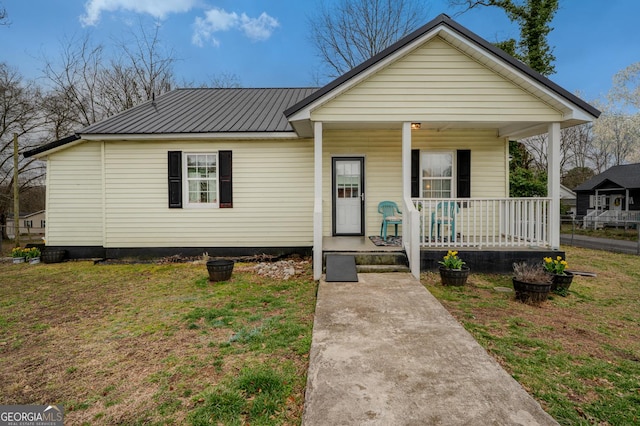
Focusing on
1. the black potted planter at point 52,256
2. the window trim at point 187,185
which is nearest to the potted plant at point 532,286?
the window trim at point 187,185

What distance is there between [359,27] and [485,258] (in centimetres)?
1499

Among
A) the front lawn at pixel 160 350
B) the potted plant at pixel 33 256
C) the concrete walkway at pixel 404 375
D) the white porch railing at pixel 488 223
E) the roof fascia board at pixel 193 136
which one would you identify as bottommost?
the front lawn at pixel 160 350

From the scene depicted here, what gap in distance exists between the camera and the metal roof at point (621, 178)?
798 inches

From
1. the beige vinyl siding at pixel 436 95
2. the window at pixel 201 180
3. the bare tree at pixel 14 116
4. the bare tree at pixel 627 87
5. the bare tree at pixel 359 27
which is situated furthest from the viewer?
the bare tree at pixel 627 87

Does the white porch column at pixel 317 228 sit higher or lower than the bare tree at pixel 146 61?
lower

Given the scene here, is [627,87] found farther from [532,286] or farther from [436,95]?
[532,286]

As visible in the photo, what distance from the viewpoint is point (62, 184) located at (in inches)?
317

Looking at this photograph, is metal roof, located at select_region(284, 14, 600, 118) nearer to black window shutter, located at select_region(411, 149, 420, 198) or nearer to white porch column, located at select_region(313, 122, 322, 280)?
white porch column, located at select_region(313, 122, 322, 280)

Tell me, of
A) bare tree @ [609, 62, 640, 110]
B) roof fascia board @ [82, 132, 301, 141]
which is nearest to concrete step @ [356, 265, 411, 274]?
roof fascia board @ [82, 132, 301, 141]

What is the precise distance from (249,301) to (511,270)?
512 centimetres

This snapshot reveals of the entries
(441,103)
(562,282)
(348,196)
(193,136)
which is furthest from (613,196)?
(193,136)

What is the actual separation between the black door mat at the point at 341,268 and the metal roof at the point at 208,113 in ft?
11.4

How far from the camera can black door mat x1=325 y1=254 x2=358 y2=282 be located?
5258 mm

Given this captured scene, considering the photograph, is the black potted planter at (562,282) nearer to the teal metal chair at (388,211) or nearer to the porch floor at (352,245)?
the porch floor at (352,245)
